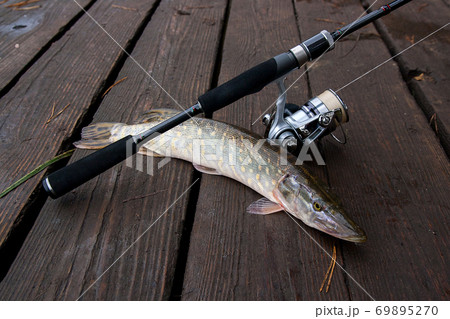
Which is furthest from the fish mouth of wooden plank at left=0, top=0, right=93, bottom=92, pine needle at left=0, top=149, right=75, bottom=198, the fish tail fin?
wooden plank at left=0, top=0, right=93, bottom=92

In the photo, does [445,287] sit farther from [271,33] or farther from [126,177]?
[271,33]

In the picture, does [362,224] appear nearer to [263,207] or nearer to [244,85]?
[263,207]

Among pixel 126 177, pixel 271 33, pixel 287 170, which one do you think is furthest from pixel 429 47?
pixel 126 177

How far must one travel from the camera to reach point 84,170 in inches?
68.3

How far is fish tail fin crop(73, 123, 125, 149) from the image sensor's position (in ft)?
6.93

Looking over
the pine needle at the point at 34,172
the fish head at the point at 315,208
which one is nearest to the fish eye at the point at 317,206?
the fish head at the point at 315,208

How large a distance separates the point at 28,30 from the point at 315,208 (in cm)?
298

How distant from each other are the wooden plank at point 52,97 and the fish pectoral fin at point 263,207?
3.75 feet

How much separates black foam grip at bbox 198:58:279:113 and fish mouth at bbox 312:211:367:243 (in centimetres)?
73

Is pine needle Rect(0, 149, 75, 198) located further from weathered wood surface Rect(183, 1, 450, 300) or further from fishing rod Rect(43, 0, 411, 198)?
weathered wood surface Rect(183, 1, 450, 300)

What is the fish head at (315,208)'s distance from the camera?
1624 mm
